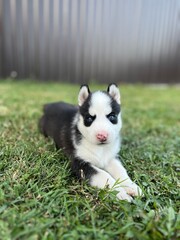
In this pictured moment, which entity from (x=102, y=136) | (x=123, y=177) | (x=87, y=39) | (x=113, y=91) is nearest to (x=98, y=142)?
(x=102, y=136)

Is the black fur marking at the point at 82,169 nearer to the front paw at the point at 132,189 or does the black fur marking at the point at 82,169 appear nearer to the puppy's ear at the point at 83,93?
the front paw at the point at 132,189

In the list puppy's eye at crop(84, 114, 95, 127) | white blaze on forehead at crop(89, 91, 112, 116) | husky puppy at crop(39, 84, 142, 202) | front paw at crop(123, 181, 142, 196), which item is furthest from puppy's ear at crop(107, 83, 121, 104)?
front paw at crop(123, 181, 142, 196)

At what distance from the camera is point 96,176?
2064 mm

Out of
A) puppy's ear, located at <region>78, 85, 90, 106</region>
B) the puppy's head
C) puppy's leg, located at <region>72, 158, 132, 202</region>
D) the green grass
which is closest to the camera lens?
the green grass

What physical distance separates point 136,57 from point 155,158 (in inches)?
235

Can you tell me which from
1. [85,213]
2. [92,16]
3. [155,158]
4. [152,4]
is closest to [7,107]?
[155,158]

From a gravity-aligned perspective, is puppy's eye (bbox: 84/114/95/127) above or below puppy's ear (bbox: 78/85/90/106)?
below

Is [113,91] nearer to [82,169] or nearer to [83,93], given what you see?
[83,93]

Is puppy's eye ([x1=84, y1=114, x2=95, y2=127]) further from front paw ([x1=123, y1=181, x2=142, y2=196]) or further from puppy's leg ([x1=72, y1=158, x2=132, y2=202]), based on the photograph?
front paw ([x1=123, y1=181, x2=142, y2=196])

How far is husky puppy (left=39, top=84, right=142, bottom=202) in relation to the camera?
6.62ft

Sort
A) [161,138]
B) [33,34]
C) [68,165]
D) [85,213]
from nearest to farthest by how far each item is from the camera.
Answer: [85,213] < [68,165] < [161,138] < [33,34]

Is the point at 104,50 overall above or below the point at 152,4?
below

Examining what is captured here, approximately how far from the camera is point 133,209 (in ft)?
5.79

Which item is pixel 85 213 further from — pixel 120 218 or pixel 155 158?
pixel 155 158
